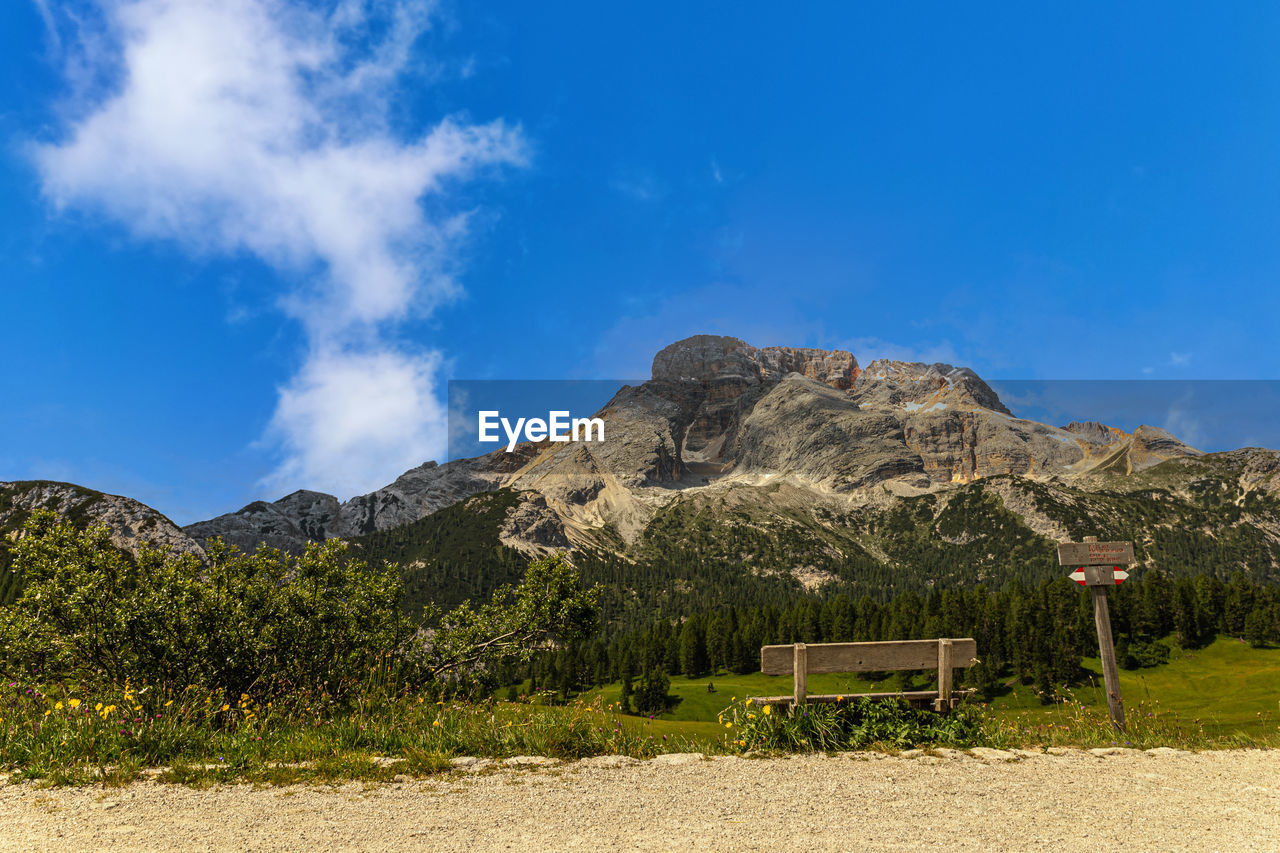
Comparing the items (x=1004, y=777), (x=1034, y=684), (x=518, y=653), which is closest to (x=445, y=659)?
(x=518, y=653)

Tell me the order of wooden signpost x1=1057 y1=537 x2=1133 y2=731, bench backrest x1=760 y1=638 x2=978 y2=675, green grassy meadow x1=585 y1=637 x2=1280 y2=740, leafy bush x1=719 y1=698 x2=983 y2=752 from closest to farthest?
leafy bush x1=719 y1=698 x2=983 y2=752
bench backrest x1=760 y1=638 x2=978 y2=675
wooden signpost x1=1057 y1=537 x2=1133 y2=731
green grassy meadow x1=585 y1=637 x2=1280 y2=740

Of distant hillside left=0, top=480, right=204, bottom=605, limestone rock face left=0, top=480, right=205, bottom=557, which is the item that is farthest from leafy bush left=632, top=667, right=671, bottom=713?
limestone rock face left=0, top=480, right=205, bottom=557

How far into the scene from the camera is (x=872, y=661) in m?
12.8

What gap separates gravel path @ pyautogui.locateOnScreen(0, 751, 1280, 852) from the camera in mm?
7516

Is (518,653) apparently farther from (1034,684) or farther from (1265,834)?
(1034,684)

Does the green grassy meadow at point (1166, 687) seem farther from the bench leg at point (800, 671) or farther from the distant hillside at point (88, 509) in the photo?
the distant hillside at point (88, 509)

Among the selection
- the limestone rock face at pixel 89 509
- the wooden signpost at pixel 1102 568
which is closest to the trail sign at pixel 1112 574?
the wooden signpost at pixel 1102 568

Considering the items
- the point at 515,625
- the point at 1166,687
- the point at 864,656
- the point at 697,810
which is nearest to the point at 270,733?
the point at 697,810

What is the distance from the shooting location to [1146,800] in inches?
361

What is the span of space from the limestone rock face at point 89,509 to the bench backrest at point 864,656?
180 metres

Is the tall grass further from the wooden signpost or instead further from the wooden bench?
the wooden signpost

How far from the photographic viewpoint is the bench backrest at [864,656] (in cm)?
1268

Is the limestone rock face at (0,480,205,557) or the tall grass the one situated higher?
the limestone rock face at (0,480,205,557)

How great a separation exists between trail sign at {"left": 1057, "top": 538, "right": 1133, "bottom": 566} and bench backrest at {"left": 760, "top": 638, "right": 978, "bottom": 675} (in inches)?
145
